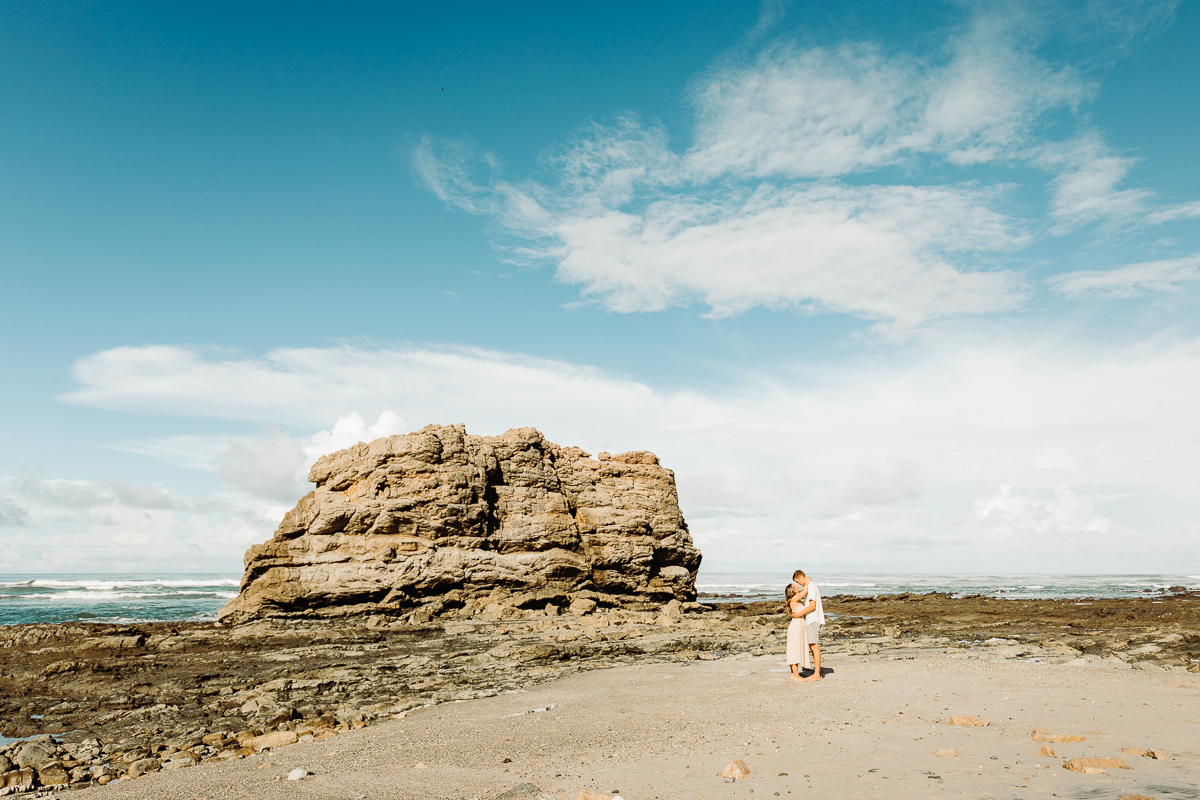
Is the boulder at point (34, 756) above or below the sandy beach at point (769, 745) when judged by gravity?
below

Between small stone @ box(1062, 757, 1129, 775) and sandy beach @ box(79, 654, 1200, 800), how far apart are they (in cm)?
11

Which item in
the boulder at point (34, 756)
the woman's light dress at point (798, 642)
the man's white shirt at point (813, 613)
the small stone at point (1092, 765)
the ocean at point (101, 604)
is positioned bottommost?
the ocean at point (101, 604)

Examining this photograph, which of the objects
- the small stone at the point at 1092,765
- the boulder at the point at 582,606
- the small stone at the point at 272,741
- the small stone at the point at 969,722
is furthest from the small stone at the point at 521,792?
the boulder at the point at 582,606

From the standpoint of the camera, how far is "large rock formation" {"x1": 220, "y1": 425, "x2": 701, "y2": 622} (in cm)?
2219

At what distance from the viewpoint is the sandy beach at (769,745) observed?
17.0ft

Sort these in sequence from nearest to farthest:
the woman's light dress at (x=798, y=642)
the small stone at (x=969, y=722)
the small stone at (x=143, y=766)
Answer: the small stone at (x=969, y=722) → the small stone at (x=143, y=766) → the woman's light dress at (x=798, y=642)

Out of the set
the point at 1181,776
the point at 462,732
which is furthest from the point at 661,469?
the point at 1181,776

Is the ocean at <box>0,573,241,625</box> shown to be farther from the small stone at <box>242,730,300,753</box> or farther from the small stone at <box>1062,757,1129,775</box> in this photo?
the small stone at <box>1062,757,1129,775</box>

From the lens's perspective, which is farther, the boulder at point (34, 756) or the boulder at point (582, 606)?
the boulder at point (582, 606)

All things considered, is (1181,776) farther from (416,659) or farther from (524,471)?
(524,471)

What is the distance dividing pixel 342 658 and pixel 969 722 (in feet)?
42.5

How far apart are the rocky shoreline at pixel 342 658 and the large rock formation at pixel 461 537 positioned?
0.86 metres

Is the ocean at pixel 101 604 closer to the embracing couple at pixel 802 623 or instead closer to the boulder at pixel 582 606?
the boulder at pixel 582 606

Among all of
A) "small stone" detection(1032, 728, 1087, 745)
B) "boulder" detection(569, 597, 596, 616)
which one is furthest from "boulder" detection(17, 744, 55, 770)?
"boulder" detection(569, 597, 596, 616)
